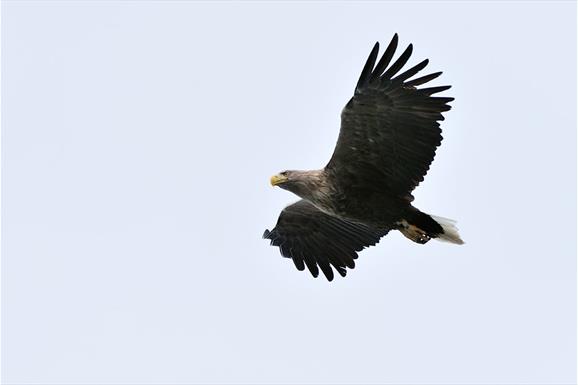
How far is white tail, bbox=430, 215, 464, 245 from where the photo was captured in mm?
14273

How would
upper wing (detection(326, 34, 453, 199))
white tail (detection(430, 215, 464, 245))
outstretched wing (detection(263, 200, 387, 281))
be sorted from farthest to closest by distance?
1. outstretched wing (detection(263, 200, 387, 281))
2. white tail (detection(430, 215, 464, 245))
3. upper wing (detection(326, 34, 453, 199))

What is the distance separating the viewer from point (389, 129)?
44.2 ft

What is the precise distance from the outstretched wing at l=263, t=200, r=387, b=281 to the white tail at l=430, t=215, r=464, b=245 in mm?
1680

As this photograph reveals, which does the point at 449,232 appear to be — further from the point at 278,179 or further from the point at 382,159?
the point at 278,179

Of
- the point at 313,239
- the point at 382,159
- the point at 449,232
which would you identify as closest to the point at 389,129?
the point at 382,159

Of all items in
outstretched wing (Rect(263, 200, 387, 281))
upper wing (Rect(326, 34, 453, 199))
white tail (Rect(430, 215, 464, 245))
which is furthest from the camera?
outstretched wing (Rect(263, 200, 387, 281))

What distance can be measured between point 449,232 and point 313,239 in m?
2.31

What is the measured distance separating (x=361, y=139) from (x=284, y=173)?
4.47 ft

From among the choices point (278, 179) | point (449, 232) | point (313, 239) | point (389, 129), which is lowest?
point (449, 232)

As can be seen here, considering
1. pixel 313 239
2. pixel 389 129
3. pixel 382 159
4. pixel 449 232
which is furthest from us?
pixel 313 239

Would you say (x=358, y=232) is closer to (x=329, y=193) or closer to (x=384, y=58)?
(x=329, y=193)

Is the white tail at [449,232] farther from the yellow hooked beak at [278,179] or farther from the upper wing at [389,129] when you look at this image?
the yellow hooked beak at [278,179]

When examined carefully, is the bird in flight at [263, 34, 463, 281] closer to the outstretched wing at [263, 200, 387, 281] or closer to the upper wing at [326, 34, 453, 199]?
the upper wing at [326, 34, 453, 199]

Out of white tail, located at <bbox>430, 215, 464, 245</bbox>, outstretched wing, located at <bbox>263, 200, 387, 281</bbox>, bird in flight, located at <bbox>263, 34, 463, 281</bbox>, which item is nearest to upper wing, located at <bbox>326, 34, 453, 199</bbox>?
bird in flight, located at <bbox>263, 34, 463, 281</bbox>
